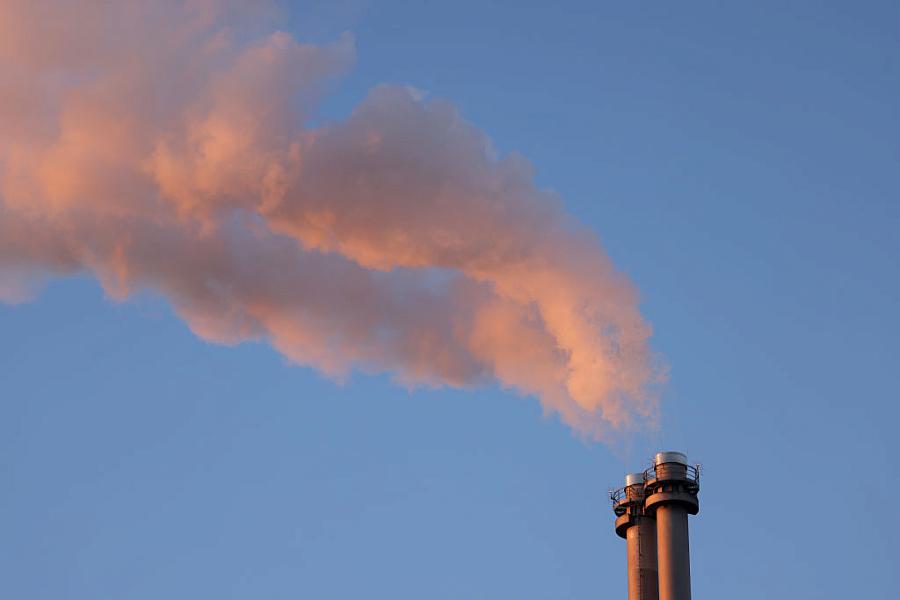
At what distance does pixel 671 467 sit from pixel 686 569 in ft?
18.9

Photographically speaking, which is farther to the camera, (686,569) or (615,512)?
(615,512)

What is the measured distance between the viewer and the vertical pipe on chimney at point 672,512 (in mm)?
71625

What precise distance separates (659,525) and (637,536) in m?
4.65

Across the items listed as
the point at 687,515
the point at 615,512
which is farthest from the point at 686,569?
the point at 615,512

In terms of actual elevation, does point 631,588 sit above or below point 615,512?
below

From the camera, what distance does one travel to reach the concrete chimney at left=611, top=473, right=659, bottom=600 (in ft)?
253

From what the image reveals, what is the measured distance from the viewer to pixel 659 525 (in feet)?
244

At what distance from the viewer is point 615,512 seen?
80.9m

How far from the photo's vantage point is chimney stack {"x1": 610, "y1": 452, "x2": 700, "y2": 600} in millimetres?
72000

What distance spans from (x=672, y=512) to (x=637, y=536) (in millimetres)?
5281

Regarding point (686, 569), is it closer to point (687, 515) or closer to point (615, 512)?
point (687, 515)

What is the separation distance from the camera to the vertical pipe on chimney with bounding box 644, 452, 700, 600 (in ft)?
235

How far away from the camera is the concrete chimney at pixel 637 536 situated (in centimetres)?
7706

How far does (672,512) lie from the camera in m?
74.1
